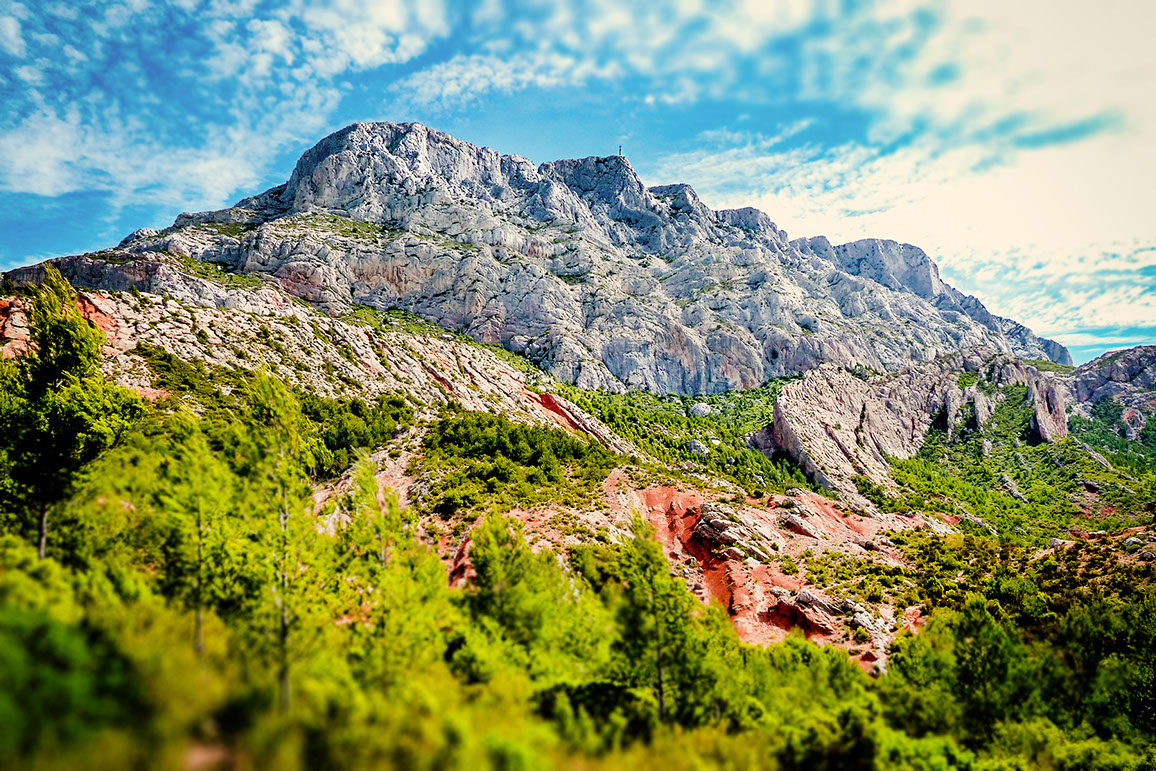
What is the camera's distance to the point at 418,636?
15.8m

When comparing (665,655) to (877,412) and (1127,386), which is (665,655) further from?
(1127,386)

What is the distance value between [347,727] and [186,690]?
273cm

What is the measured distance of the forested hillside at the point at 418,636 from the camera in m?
7.88

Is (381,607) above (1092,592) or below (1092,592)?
above

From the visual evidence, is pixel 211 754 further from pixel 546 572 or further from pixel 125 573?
pixel 546 572

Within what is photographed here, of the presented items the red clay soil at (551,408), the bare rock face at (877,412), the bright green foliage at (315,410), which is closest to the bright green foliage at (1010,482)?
the bare rock face at (877,412)

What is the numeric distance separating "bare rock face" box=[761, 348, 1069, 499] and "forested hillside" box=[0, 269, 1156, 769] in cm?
7663

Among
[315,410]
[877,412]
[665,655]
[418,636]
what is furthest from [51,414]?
[877,412]

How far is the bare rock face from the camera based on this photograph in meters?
115

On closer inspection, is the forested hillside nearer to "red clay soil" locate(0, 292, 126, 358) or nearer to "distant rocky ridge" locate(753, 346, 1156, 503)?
"red clay soil" locate(0, 292, 126, 358)

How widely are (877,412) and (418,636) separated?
6327 inches

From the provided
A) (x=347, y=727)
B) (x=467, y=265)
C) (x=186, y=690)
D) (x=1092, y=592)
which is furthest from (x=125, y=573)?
(x=467, y=265)

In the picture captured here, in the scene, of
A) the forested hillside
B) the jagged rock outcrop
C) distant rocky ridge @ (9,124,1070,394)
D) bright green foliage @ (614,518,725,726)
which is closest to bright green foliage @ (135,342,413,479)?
the forested hillside

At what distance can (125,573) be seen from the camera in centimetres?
1550
